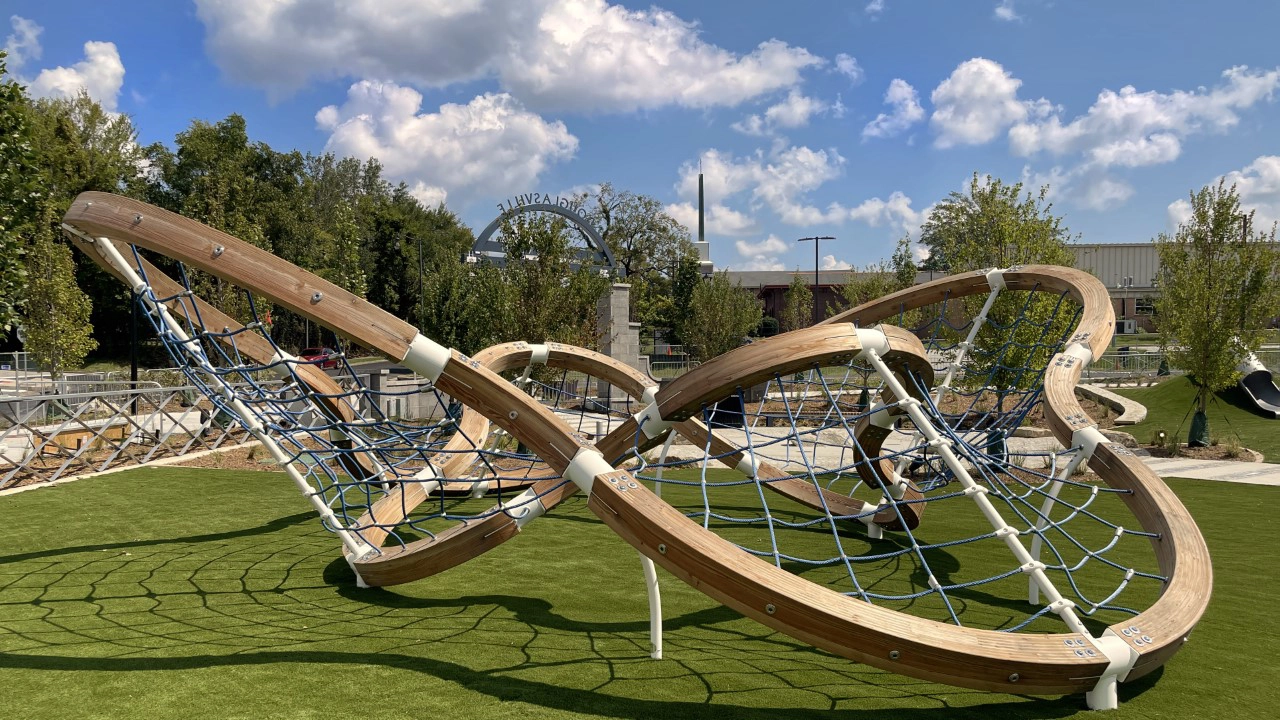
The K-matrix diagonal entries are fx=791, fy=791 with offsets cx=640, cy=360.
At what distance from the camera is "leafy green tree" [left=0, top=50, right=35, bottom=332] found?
10.0m

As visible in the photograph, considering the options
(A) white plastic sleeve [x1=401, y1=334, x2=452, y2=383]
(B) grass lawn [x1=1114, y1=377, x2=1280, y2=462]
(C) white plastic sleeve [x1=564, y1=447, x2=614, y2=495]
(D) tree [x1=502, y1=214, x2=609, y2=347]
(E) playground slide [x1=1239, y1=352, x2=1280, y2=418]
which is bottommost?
(B) grass lawn [x1=1114, y1=377, x2=1280, y2=462]

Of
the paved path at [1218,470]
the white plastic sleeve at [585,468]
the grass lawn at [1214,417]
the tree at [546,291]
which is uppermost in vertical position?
the tree at [546,291]

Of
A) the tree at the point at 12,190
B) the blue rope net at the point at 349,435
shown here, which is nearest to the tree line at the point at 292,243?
the tree at the point at 12,190

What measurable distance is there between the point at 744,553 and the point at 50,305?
901 inches

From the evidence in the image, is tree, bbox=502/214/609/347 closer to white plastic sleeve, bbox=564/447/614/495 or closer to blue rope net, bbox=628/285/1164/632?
blue rope net, bbox=628/285/1164/632

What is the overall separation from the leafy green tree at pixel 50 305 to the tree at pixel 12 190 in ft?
35.5

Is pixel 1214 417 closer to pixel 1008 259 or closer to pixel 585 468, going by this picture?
pixel 1008 259

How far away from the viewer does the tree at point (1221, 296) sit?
50.6 ft

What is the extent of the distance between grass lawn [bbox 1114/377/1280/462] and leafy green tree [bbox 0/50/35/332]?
64.4 feet

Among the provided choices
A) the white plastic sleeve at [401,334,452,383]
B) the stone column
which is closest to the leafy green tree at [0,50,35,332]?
the white plastic sleeve at [401,334,452,383]

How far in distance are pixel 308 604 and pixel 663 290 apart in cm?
4589

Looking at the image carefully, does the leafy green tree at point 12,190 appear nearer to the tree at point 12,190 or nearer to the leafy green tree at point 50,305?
the tree at point 12,190

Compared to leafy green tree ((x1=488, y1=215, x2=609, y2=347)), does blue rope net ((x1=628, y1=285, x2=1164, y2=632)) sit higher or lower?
lower

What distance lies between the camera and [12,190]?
33.3ft
